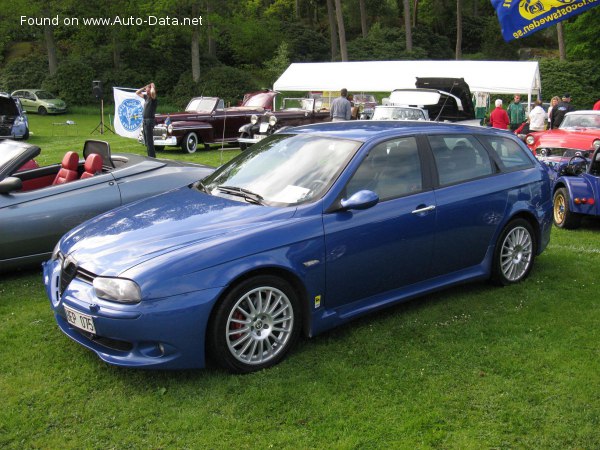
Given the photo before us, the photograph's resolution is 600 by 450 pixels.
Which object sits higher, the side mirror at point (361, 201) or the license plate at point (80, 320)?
the side mirror at point (361, 201)

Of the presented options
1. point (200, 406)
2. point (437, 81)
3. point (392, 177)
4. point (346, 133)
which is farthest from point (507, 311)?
point (437, 81)

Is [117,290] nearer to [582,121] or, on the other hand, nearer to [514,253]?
[514,253]

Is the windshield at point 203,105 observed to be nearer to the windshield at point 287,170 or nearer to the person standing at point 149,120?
the person standing at point 149,120

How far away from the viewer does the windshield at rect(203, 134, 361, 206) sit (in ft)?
15.1

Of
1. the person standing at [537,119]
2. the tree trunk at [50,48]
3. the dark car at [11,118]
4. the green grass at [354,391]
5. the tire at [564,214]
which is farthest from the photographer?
the tree trunk at [50,48]

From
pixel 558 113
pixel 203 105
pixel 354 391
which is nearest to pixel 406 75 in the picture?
pixel 558 113

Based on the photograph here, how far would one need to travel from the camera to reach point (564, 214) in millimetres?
8508

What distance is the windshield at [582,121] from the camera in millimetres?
13088

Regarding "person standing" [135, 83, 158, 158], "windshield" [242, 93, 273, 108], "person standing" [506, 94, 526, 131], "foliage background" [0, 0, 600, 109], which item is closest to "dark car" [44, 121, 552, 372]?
"person standing" [135, 83, 158, 158]

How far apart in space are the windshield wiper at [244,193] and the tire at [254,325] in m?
0.74

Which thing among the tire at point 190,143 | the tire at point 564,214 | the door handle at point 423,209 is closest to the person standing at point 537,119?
the tire at point 564,214

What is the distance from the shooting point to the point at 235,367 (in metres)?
4.03

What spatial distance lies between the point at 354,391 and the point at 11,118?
19251 millimetres

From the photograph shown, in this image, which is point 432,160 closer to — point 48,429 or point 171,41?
point 48,429
